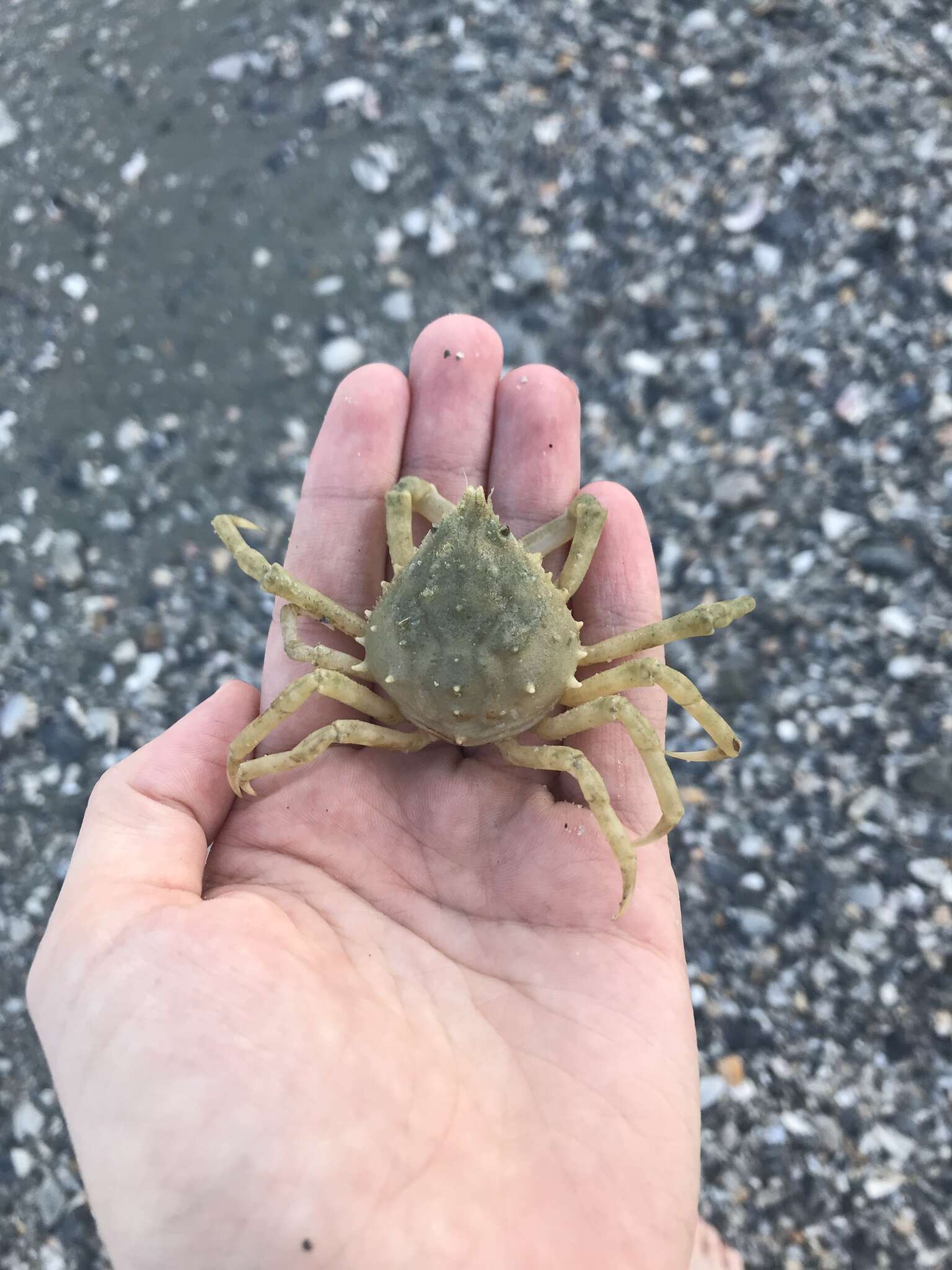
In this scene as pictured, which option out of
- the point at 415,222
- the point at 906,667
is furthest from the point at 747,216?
the point at 906,667

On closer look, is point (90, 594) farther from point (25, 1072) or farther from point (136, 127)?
point (136, 127)

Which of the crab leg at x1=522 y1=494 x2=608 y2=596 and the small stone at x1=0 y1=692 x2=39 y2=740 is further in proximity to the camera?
the small stone at x1=0 y1=692 x2=39 y2=740

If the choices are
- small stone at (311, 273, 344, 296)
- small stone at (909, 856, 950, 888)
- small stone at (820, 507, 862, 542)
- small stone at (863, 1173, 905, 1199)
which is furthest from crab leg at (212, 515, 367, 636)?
small stone at (863, 1173, 905, 1199)

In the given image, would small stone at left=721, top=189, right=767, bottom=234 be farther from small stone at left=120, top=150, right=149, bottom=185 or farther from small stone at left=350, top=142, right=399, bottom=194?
small stone at left=120, top=150, right=149, bottom=185

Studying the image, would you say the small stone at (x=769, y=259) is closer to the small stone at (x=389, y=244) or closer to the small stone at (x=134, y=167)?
the small stone at (x=389, y=244)

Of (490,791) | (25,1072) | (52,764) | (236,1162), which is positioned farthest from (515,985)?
(52,764)
